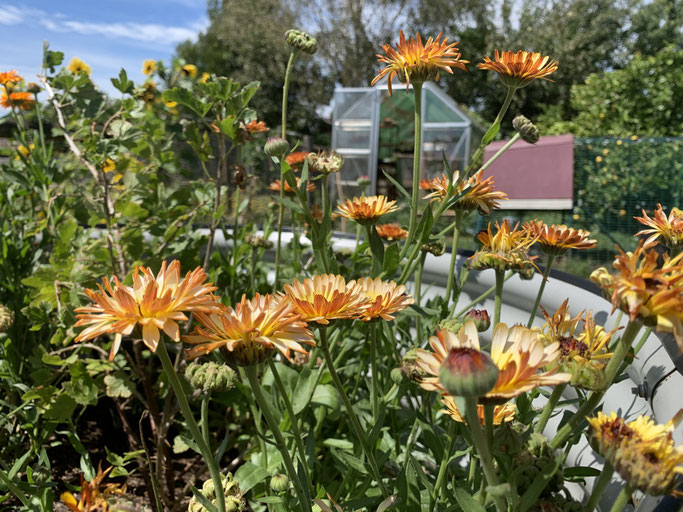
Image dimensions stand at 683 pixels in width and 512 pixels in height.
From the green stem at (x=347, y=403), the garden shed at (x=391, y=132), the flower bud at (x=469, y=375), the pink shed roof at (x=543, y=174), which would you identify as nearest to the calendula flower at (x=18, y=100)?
the green stem at (x=347, y=403)

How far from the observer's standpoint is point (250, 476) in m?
0.93

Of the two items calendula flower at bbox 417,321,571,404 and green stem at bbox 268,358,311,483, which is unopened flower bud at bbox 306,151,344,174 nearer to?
green stem at bbox 268,358,311,483

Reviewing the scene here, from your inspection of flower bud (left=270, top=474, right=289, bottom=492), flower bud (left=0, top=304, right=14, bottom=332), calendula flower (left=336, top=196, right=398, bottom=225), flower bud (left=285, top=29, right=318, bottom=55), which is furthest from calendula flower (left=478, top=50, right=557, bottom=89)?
flower bud (left=0, top=304, right=14, bottom=332)

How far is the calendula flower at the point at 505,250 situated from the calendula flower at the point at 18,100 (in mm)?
1691

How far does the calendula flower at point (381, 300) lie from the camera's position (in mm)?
690

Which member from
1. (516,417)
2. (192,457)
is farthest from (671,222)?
(192,457)

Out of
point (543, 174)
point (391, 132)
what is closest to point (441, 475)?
point (543, 174)

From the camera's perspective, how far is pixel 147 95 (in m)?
1.72

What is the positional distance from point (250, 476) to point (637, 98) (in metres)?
10.1

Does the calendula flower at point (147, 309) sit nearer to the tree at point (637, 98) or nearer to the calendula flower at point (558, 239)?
the calendula flower at point (558, 239)

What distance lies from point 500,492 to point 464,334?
156 mm

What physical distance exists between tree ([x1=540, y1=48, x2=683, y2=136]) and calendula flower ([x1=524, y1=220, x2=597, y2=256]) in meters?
8.98

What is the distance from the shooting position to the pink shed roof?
6.58 meters

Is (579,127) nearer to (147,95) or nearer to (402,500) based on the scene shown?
(147,95)
